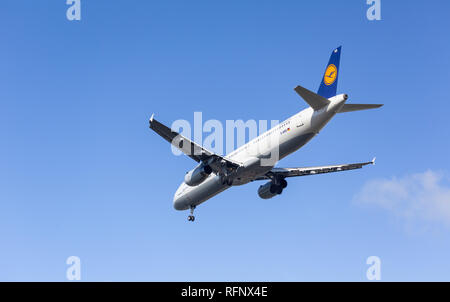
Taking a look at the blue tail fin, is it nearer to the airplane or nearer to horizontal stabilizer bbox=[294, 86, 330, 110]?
the airplane

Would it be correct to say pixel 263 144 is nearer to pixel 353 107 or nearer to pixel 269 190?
pixel 353 107

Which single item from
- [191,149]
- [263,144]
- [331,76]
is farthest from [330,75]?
[191,149]

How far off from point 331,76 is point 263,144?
7.38 metres

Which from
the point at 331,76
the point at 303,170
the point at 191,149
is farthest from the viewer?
the point at 303,170

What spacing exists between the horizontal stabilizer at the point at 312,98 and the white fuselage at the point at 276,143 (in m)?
0.35

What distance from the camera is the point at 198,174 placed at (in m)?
44.0

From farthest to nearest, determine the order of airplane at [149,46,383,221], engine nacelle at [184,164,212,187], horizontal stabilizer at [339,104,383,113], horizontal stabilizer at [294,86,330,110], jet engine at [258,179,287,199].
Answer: jet engine at [258,179,287,199]
engine nacelle at [184,164,212,187]
horizontal stabilizer at [339,104,383,113]
airplane at [149,46,383,221]
horizontal stabilizer at [294,86,330,110]

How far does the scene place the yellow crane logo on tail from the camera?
4215 cm

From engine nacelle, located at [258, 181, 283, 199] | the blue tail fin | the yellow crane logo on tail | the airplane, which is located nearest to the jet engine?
engine nacelle, located at [258, 181, 283, 199]

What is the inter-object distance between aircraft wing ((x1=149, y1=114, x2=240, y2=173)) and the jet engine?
7.28 m
